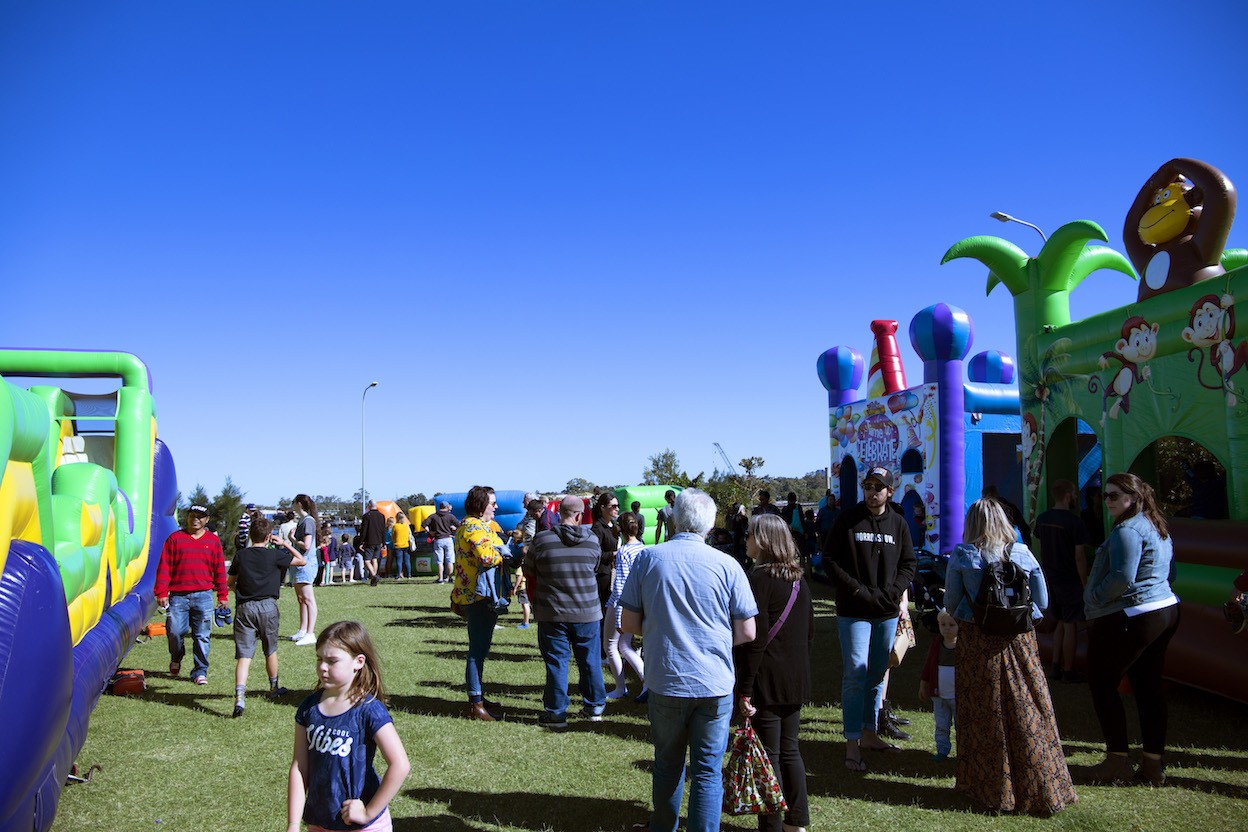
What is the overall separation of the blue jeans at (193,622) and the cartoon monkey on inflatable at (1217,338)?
8.61 metres

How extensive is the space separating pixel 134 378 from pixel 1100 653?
898 cm

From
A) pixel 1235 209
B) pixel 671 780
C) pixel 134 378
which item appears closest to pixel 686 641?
pixel 671 780

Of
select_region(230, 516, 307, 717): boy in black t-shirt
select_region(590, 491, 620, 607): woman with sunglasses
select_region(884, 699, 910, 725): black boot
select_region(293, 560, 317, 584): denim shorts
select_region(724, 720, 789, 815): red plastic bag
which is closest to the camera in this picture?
select_region(724, 720, 789, 815): red plastic bag

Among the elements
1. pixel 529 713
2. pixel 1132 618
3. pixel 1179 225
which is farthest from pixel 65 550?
pixel 1179 225

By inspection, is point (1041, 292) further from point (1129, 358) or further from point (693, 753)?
point (693, 753)

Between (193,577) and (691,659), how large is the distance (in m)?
5.94

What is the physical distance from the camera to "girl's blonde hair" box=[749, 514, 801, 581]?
414 cm

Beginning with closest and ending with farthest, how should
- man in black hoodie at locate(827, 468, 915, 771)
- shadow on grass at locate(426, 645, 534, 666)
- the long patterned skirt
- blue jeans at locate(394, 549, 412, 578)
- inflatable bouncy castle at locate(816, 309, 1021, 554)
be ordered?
the long patterned skirt → man in black hoodie at locate(827, 468, 915, 771) → shadow on grass at locate(426, 645, 534, 666) → inflatable bouncy castle at locate(816, 309, 1021, 554) → blue jeans at locate(394, 549, 412, 578)

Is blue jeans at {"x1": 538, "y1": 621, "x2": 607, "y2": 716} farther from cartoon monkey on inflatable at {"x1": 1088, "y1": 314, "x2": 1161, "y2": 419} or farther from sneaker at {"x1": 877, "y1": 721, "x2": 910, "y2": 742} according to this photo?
cartoon monkey on inflatable at {"x1": 1088, "y1": 314, "x2": 1161, "y2": 419}

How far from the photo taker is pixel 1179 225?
788cm

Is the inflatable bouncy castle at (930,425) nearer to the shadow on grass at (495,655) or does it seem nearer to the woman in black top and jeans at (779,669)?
the shadow on grass at (495,655)

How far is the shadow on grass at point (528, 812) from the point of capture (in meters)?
4.47

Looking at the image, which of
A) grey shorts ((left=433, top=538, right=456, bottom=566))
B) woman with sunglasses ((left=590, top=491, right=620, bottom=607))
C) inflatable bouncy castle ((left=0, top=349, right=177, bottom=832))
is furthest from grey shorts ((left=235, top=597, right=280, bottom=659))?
grey shorts ((left=433, top=538, right=456, bottom=566))

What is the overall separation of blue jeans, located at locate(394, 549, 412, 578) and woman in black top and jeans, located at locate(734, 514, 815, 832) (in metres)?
17.0
